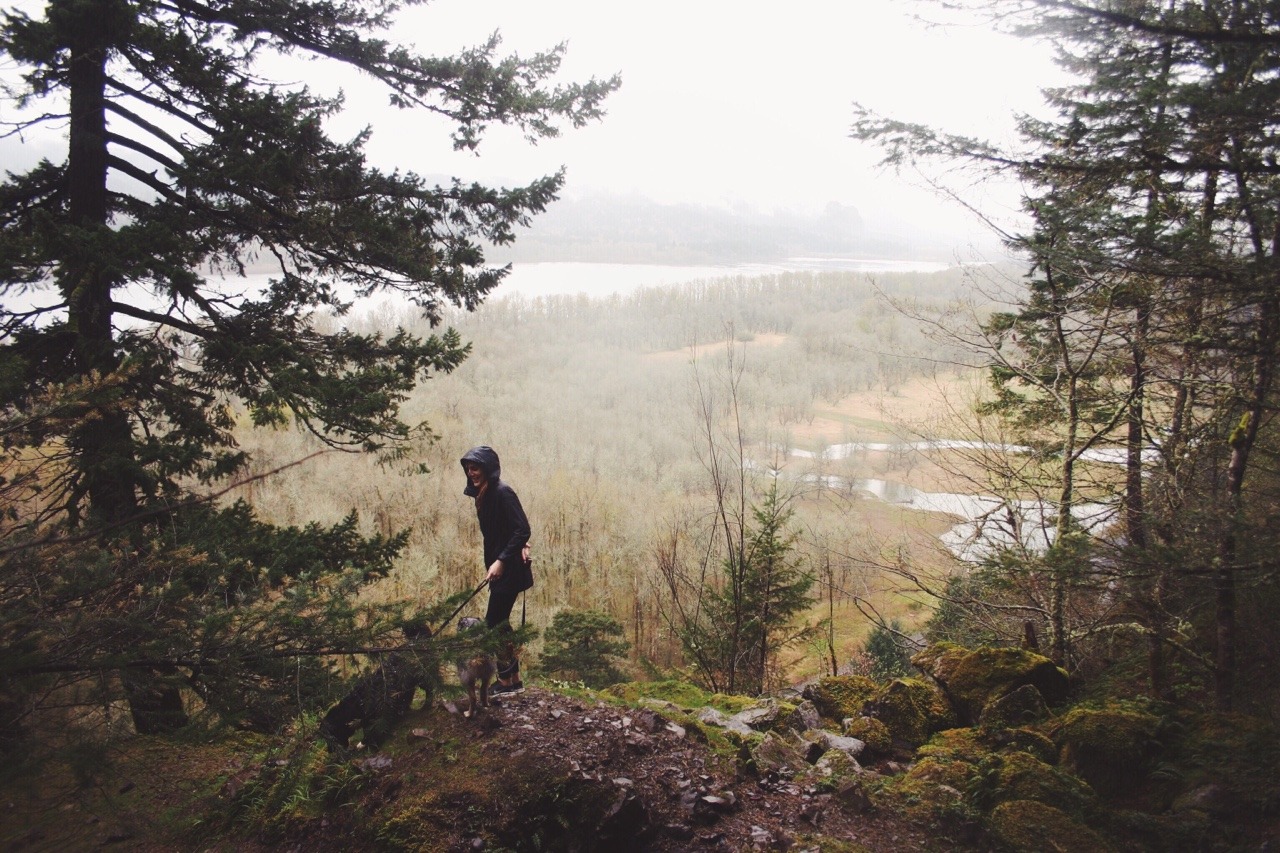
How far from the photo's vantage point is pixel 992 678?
17.5ft

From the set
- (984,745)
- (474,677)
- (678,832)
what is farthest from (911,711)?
(474,677)

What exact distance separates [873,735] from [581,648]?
7703 mm

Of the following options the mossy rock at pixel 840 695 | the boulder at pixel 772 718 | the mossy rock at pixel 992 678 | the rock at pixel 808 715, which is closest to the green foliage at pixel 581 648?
the mossy rock at pixel 840 695

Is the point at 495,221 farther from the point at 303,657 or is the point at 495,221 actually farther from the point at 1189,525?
the point at 1189,525

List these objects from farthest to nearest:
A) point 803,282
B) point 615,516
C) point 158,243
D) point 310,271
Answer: point 803,282
point 615,516
point 310,271
point 158,243

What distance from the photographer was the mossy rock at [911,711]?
16.9 feet

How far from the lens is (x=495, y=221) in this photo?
6312 millimetres

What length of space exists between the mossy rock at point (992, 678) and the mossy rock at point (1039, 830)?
1.74 m

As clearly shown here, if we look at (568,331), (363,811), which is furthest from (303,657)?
(568,331)

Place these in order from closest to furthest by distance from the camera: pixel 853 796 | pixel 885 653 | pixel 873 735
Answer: pixel 853 796
pixel 873 735
pixel 885 653

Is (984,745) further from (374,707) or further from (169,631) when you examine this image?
(169,631)

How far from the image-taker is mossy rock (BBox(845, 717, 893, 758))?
4.98 m

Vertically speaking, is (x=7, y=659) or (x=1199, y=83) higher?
(x=1199, y=83)

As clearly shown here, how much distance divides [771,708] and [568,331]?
47937 millimetres
